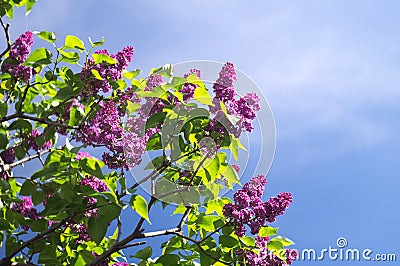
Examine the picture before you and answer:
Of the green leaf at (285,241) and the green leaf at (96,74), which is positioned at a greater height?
the green leaf at (96,74)

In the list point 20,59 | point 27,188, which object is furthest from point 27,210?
point 20,59

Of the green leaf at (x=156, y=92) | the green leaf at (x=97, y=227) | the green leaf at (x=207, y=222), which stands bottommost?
the green leaf at (x=97, y=227)

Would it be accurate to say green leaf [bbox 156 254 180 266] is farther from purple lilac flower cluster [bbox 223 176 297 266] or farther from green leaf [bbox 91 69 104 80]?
green leaf [bbox 91 69 104 80]

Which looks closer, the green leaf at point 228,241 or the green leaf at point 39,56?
the green leaf at point 228,241

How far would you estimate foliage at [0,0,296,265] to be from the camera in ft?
9.55

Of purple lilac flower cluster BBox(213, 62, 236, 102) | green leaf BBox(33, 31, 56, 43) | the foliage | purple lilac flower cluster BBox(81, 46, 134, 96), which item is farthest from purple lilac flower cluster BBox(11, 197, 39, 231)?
purple lilac flower cluster BBox(213, 62, 236, 102)

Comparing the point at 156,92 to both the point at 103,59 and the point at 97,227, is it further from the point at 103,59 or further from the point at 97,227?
the point at 97,227

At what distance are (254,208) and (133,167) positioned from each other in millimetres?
715

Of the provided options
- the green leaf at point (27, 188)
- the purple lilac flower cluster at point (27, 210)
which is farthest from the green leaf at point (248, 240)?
the purple lilac flower cluster at point (27, 210)

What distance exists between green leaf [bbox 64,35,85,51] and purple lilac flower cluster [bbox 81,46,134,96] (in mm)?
130

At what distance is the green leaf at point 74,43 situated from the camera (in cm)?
336

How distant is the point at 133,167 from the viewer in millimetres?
3104

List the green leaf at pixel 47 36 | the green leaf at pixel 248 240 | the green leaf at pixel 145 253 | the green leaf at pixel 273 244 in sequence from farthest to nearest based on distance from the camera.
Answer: the green leaf at pixel 47 36, the green leaf at pixel 145 253, the green leaf at pixel 273 244, the green leaf at pixel 248 240

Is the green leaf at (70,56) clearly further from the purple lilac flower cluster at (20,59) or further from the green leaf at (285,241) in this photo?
the green leaf at (285,241)
